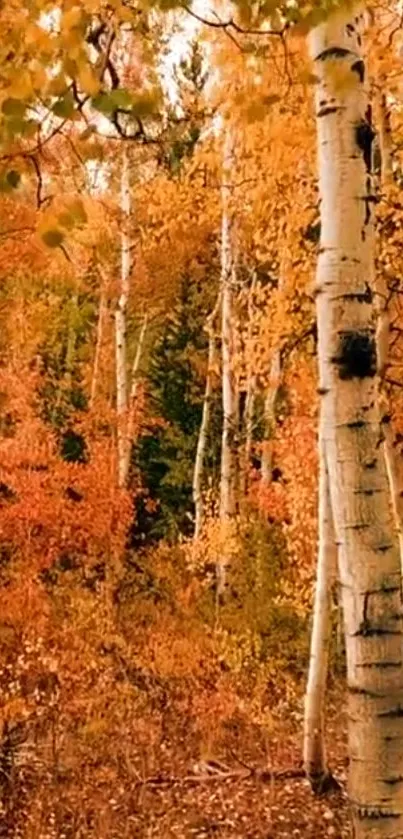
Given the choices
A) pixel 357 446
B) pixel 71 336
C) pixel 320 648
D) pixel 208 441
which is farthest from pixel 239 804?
pixel 71 336

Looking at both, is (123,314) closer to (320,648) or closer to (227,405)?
(227,405)

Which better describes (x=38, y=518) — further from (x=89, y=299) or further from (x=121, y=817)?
(x=89, y=299)

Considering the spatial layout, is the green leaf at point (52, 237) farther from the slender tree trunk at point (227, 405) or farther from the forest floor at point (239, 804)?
the slender tree trunk at point (227, 405)

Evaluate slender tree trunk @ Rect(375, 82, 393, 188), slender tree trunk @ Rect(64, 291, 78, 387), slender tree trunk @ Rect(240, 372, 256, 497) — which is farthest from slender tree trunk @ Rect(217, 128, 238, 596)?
slender tree trunk @ Rect(64, 291, 78, 387)

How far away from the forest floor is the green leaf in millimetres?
6704

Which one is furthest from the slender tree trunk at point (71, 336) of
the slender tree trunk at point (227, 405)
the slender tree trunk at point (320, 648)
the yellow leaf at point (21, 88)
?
the yellow leaf at point (21, 88)

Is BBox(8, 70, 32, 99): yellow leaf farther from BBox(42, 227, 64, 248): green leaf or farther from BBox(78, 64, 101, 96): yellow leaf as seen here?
BBox(42, 227, 64, 248): green leaf

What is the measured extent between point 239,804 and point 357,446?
6287mm

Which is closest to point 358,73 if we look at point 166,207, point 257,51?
point 257,51

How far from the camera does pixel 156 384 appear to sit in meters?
20.0

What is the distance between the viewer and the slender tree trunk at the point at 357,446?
272cm

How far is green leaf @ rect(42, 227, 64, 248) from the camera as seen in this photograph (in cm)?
175

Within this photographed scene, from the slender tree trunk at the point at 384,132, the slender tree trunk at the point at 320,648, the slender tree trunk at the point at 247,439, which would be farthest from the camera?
the slender tree trunk at the point at 247,439

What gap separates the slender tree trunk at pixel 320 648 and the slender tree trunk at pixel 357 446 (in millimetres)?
4900
